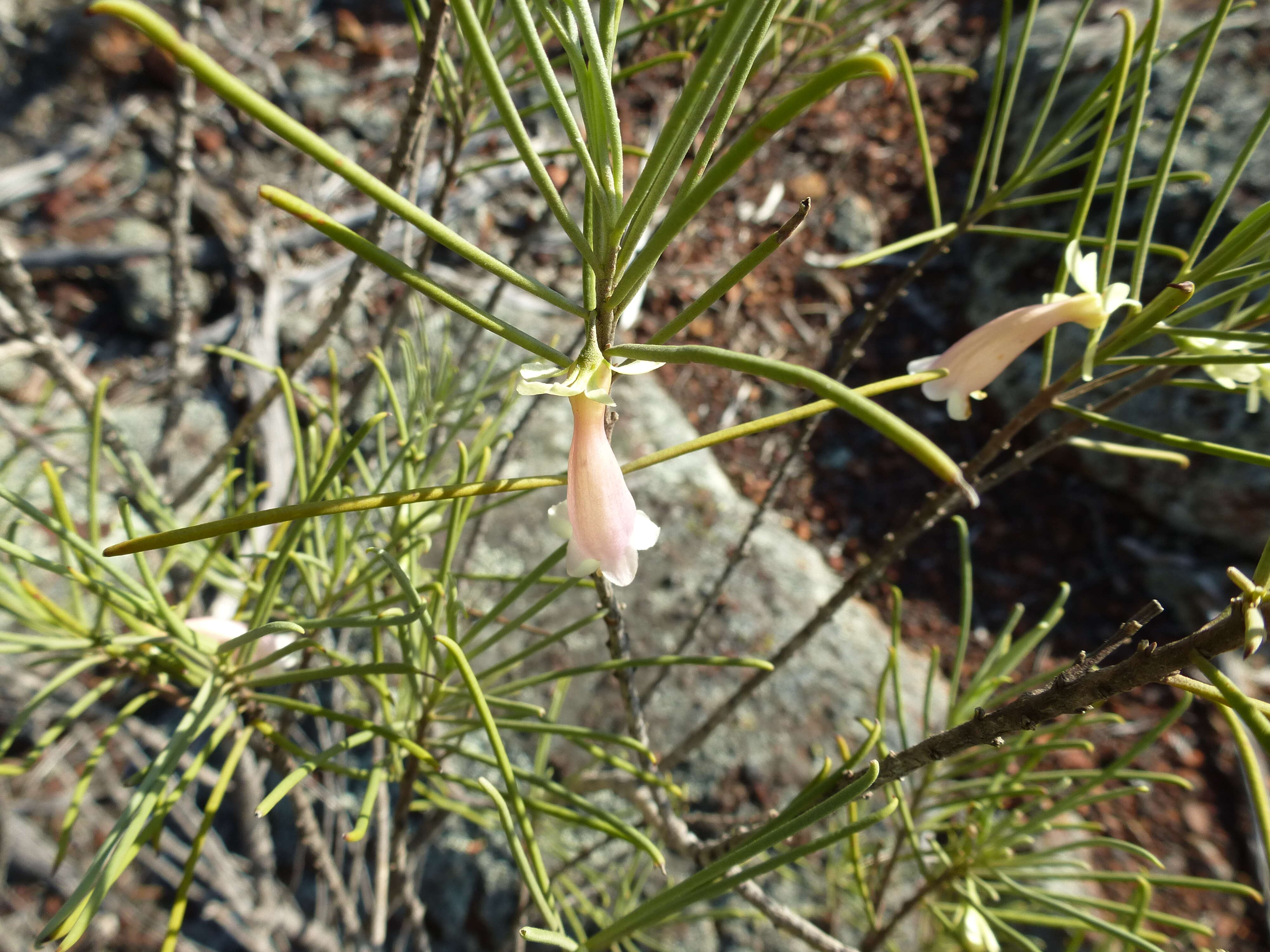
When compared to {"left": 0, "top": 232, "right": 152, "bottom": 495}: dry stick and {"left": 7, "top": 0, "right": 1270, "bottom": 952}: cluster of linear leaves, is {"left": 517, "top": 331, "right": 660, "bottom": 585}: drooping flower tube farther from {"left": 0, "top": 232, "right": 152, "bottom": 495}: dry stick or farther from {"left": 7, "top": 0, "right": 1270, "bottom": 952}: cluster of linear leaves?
{"left": 0, "top": 232, "right": 152, "bottom": 495}: dry stick

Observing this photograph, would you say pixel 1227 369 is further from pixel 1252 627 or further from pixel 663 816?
pixel 663 816

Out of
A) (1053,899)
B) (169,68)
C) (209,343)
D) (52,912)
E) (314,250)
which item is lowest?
(52,912)

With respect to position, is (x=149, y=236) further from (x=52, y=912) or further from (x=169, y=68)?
(x=52, y=912)

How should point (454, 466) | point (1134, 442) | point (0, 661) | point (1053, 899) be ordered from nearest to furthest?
point (1053, 899)
point (0, 661)
point (454, 466)
point (1134, 442)

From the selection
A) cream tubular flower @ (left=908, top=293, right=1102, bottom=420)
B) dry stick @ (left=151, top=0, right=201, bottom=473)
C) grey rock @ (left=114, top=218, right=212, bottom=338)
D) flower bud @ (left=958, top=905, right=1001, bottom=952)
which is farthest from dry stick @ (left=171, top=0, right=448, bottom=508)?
grey rock @ (left=114, top=218, right=212, bottom=338)

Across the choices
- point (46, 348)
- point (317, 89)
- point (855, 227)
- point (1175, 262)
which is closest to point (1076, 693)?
point (46, 348)

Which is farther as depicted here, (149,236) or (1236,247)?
(149,236)

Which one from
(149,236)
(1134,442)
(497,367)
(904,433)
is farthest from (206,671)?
(1134,442)
